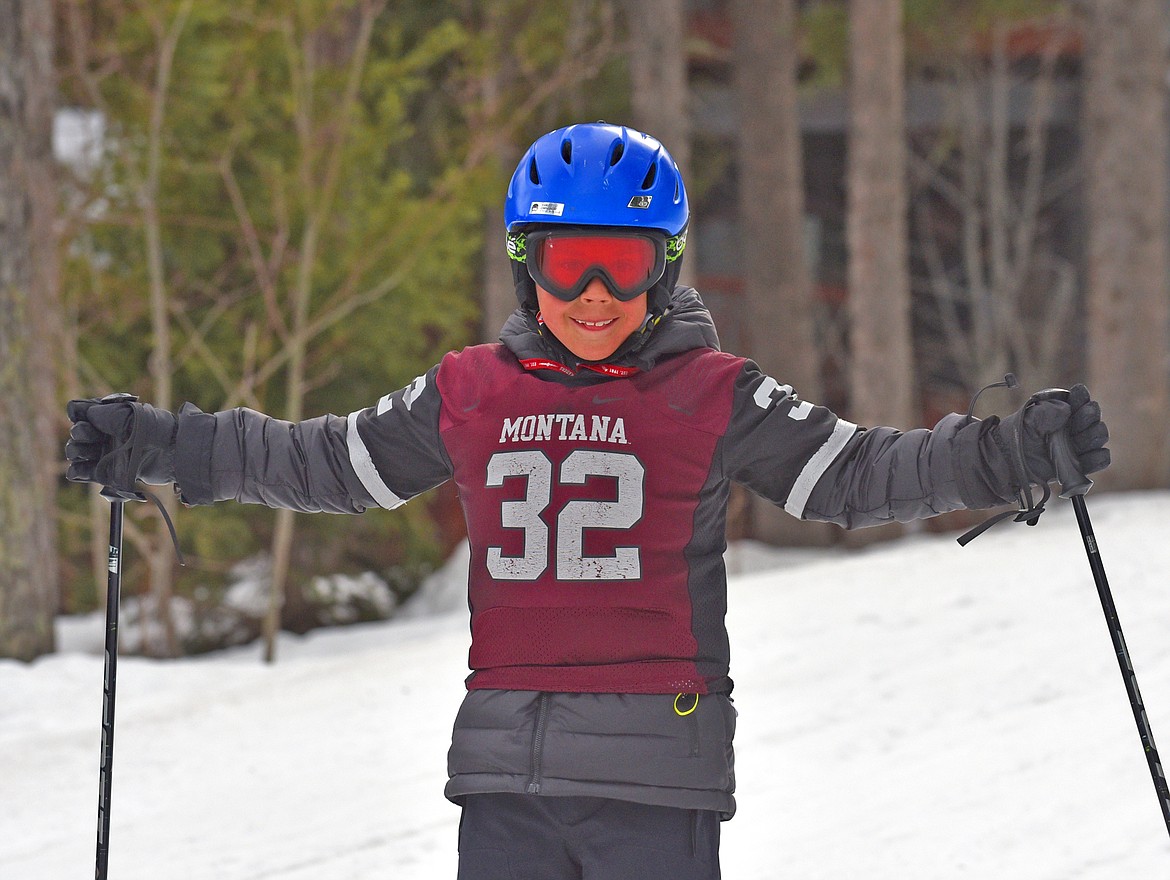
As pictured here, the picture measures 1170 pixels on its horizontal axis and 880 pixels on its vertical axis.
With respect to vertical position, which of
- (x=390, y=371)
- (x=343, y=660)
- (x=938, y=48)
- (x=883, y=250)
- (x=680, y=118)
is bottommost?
(x=343, y=660)

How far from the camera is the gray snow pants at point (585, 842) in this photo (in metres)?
2.24

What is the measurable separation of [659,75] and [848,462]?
8.86m

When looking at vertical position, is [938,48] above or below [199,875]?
above

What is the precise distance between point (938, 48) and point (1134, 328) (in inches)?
280

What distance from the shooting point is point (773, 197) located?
13.0m

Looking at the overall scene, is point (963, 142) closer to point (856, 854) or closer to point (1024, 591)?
point (1024, 591)

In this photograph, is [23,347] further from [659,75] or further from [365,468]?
[659,75]

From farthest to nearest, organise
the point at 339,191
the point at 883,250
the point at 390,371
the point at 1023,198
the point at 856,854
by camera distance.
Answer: the point at 1023,198
the point at 883,250
the point at 390,371
the point at 339,191
the point at 856,854

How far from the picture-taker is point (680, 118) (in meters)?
10.8

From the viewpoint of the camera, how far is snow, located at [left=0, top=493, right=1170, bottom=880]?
4121mm

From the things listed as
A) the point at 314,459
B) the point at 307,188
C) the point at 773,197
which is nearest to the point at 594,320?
the point at 314,459

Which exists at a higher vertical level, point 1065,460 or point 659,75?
point 659,75

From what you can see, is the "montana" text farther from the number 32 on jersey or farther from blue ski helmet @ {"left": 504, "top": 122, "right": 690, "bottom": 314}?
blue ski helmet @ {"left": 504, "top": 122, "right": 690, "bottom": 314}

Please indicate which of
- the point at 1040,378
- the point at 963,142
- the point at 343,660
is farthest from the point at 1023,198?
the point at 343,660
